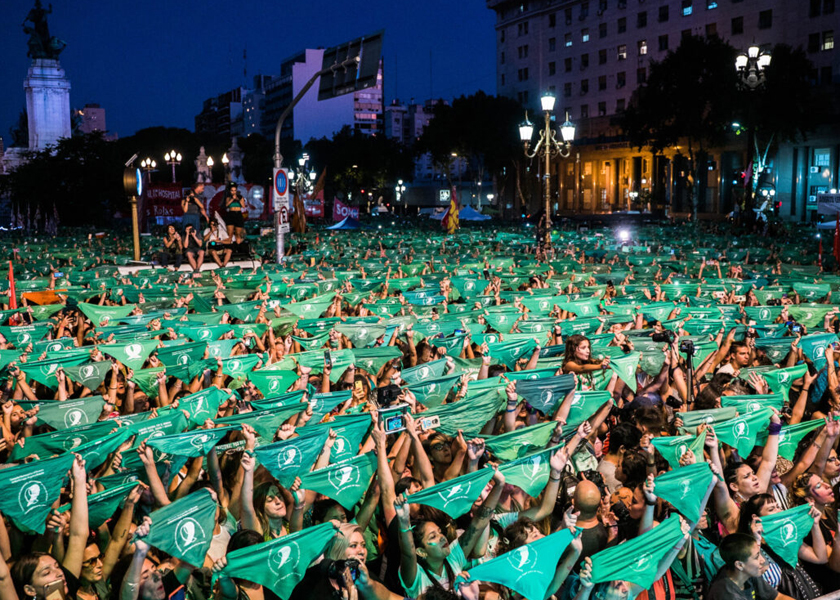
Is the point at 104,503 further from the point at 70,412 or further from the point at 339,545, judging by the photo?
the point at 70,412

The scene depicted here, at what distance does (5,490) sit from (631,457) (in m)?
4.76

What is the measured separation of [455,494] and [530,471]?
69 centimetres

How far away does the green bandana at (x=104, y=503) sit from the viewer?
5.61 m

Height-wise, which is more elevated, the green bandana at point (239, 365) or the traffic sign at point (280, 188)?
the traffic sign at point (280, 188)

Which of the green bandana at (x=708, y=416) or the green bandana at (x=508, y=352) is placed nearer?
the green bandana at (x=708, y=416)

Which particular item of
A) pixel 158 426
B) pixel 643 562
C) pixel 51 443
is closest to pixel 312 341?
pixel 158 426

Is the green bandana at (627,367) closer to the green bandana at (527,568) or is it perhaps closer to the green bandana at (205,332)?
the green bandana at (527,568)

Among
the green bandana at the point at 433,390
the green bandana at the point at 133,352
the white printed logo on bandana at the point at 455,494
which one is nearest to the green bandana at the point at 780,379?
the green bandana at the point at 433,390

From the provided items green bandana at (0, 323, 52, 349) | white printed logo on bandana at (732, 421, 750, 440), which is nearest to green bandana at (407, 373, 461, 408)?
white printed logo on bandana at (732, 421, 750, 440)

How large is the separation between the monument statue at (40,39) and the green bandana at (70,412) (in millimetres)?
83589

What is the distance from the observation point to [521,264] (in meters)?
21.6

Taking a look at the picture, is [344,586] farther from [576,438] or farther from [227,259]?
[227,259]

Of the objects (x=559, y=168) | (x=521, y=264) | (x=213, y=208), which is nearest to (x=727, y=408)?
(x=521, y=264)

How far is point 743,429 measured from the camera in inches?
282
